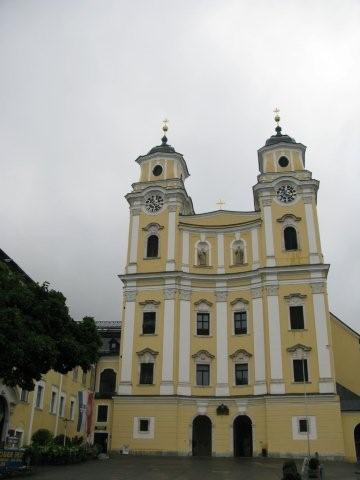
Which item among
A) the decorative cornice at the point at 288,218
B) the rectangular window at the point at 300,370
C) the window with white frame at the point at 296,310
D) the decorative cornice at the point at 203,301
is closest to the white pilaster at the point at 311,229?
the decorative cornice at the point at 288,218

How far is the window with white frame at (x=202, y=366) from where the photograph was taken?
41000mm

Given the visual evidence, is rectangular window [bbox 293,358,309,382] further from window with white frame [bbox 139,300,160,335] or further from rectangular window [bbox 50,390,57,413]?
rectangular window [bbox 50,390,57,413]

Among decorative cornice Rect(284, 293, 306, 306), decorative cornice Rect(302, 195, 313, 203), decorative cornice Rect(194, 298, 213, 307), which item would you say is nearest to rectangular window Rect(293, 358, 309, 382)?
decorative cornice Rect(284, 293, 306, 306)

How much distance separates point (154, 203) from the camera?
156 feet

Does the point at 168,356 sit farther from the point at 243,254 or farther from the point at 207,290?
the point at 243,254

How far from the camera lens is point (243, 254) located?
44.9m

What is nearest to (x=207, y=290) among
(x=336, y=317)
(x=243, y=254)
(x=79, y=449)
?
(x=243, y=254)

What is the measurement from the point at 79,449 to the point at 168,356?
1172 centimetres

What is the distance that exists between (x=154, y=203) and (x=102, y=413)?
2012 cm

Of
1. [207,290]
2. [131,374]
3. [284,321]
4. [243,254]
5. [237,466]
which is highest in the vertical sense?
[243,254]

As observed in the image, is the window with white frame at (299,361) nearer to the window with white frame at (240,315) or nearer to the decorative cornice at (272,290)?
the window with white frame at (240,315)

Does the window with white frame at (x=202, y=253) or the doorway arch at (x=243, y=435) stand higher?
the window with white frame at (x=202, y=253)

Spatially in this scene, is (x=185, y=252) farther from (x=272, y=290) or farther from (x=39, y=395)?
(x=39, y=395)

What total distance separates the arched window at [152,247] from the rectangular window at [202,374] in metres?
10.5
